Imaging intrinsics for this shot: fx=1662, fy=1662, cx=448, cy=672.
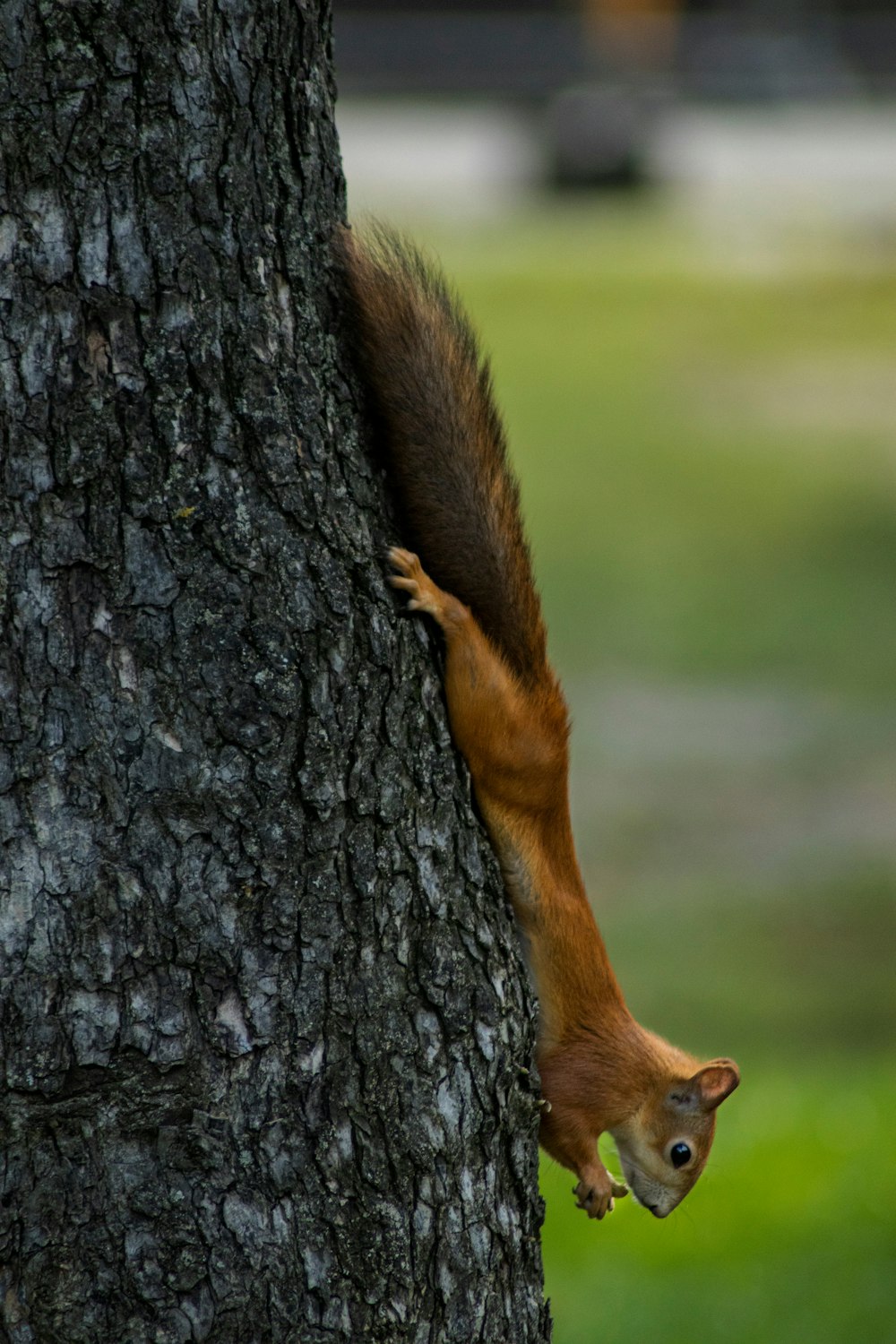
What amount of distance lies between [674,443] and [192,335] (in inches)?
512

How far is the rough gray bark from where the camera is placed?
204 centimetres

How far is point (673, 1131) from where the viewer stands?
309cm

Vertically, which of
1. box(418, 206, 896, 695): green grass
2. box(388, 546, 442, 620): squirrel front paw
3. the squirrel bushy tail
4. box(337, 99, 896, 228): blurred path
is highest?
box(337, 99, 896, 228): blurred path

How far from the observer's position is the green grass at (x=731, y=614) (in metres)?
4.45

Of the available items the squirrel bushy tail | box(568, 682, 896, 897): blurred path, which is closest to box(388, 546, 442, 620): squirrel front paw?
the squirrel bushy tail

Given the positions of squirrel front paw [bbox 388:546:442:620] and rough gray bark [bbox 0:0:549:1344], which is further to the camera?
squirrel front paw [bbox 388:546:442:620]

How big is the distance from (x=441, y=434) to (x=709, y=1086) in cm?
135

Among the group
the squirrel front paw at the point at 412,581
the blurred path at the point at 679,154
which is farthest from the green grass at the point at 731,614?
the squirrel front paw at the point at 412,581

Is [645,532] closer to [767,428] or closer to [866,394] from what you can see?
[767,428]

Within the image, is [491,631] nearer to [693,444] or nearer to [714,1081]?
[714,1081]

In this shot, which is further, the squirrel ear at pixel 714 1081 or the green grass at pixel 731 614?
the green grass at pixel 731 614

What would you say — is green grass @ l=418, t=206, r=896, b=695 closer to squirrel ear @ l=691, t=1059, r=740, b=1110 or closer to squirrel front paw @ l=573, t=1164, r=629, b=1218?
squirrel ear @ l=691, t=1059, r=740, b=1110

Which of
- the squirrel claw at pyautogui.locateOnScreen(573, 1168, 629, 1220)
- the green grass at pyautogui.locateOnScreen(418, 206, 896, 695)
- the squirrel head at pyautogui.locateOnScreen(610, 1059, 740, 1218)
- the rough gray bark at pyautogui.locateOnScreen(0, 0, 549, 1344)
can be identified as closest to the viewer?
the rough gray bark at pyautogui.locateOnScreen(0, 0, 549, 1344)

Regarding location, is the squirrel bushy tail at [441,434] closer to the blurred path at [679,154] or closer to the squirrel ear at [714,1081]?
the squirrel ear at [714,1081]
